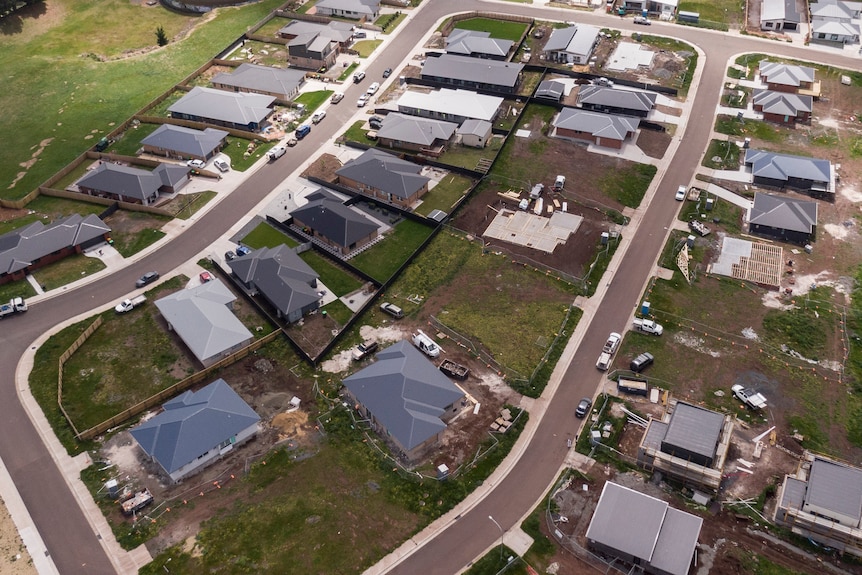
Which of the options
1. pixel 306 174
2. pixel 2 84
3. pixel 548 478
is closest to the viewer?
pixel 548 478

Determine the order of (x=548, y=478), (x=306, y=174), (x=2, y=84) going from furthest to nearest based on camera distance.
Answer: (x=2, y=84) → (x=306, y=174) → (x=548, y=478)

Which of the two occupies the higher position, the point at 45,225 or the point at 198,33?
the point at 198,33

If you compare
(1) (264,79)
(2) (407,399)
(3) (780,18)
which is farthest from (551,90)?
(2) (407,399)

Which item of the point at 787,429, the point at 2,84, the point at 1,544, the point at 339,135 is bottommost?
the point at 787,429

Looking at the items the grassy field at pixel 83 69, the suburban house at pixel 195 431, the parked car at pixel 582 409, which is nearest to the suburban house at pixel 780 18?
the grassy field at pixel 83 69

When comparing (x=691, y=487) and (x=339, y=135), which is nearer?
(x=691, y=487)

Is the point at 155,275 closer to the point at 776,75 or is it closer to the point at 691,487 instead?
the point at 691,487

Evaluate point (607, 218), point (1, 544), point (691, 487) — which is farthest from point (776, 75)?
point (1, 544)
